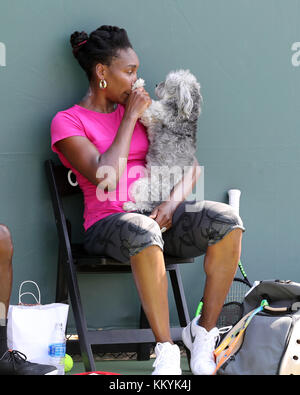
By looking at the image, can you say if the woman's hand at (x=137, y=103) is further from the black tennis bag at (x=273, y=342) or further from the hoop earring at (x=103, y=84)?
the black tennis bag at (x=273, y=342)

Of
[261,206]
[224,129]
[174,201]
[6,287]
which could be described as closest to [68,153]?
[174,201]

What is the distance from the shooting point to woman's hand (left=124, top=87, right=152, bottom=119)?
315 centimetres

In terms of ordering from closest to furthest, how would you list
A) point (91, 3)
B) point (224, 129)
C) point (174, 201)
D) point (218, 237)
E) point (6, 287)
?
1. point (6, 287)
2. point (218, 237)
3. point (174, 201)
4. point (91, 3)
5. point (224, 129)

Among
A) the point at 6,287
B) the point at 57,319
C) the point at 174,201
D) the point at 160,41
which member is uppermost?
the point at 160,41

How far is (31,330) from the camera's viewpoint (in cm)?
288

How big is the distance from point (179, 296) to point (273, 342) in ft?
3.13

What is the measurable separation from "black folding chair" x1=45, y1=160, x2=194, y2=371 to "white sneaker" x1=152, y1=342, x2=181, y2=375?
41cm

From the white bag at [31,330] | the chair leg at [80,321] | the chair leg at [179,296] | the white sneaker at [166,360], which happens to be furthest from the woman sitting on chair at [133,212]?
the white bag at [31,330]

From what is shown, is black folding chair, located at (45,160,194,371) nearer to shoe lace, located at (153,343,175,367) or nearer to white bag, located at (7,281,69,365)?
white bag, located at (7,281,69,365)

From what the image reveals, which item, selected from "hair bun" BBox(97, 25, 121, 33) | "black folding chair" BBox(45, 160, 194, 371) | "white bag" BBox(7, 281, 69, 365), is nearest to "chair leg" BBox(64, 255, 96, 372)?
"black folding chair" BBox(45, 160, 194, 371)

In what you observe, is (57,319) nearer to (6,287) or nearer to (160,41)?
(6,287)

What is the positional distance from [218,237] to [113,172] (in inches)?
22.8
